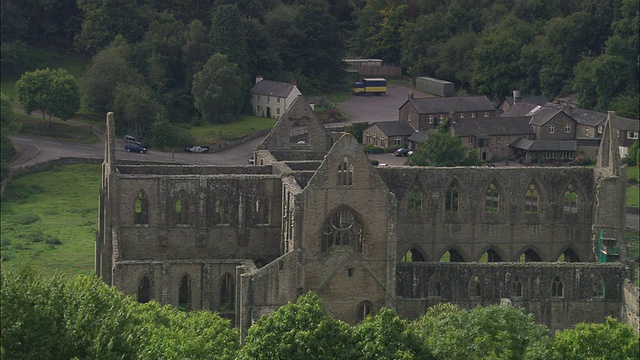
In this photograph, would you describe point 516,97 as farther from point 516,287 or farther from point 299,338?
point 299,338

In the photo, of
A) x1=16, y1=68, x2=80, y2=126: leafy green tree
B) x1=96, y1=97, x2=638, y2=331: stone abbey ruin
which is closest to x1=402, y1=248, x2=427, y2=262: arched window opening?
x1=96, y1=97, x2=638, y2=331: stone abbey ruin

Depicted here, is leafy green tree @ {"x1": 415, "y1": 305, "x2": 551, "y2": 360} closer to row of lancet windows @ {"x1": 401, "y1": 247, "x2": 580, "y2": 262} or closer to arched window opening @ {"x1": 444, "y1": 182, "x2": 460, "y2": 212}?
row of lancet windows @ {"x1": 401, "y1": 247, "x2": 580, "y2": 262}

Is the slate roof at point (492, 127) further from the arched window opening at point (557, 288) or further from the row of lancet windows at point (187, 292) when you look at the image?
the row of lancet windows at point (187, 292)

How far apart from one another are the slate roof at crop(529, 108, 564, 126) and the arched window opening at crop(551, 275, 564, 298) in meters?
70.3

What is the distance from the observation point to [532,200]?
104938 mm

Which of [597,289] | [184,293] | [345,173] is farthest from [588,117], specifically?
[184,293]

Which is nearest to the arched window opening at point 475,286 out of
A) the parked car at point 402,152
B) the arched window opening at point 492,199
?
the arched window opening at point 492,199

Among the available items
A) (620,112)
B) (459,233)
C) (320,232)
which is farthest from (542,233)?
(620,112)

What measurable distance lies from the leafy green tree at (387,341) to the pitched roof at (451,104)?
94853 mm

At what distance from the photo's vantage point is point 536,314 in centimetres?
9519

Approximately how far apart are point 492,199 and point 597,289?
514 inches

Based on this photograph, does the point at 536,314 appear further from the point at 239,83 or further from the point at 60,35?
the point at 60,35

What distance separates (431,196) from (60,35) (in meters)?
87.8

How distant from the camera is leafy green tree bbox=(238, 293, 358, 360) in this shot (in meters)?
73.0
